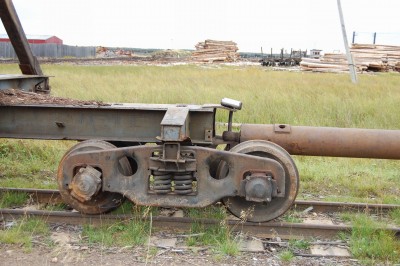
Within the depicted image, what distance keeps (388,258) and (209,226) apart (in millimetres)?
1719

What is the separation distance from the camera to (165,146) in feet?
16.4

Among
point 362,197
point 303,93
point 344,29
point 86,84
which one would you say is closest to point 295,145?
point 362,197

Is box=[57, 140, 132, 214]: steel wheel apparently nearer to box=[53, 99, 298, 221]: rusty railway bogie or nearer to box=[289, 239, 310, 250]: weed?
box=[53, 99, 298, 221]: rusty railway bogie

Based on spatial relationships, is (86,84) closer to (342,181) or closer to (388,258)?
(342,181)

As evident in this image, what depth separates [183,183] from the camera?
5145 mm

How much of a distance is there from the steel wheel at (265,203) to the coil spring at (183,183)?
35cm

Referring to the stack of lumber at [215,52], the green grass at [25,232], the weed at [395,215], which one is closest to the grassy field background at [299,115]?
the weed at [395,215]

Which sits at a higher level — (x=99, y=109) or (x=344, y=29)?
(x=344, y=29)

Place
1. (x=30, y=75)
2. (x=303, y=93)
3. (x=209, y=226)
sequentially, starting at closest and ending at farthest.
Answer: (x=209, y=226) < (x=30, y=75) < (x=303, y=93)

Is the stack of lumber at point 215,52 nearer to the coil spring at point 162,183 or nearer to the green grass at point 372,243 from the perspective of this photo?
the green grass at point 372,243

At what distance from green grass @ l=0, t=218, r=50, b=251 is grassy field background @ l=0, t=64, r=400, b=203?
1686 mm

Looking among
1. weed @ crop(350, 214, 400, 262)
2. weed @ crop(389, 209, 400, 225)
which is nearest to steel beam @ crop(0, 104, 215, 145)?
weed @ crop(350, 214, 400, 262)

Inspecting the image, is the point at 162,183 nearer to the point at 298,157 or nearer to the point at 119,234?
the point at 119,234

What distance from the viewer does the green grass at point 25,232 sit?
5.07 m
